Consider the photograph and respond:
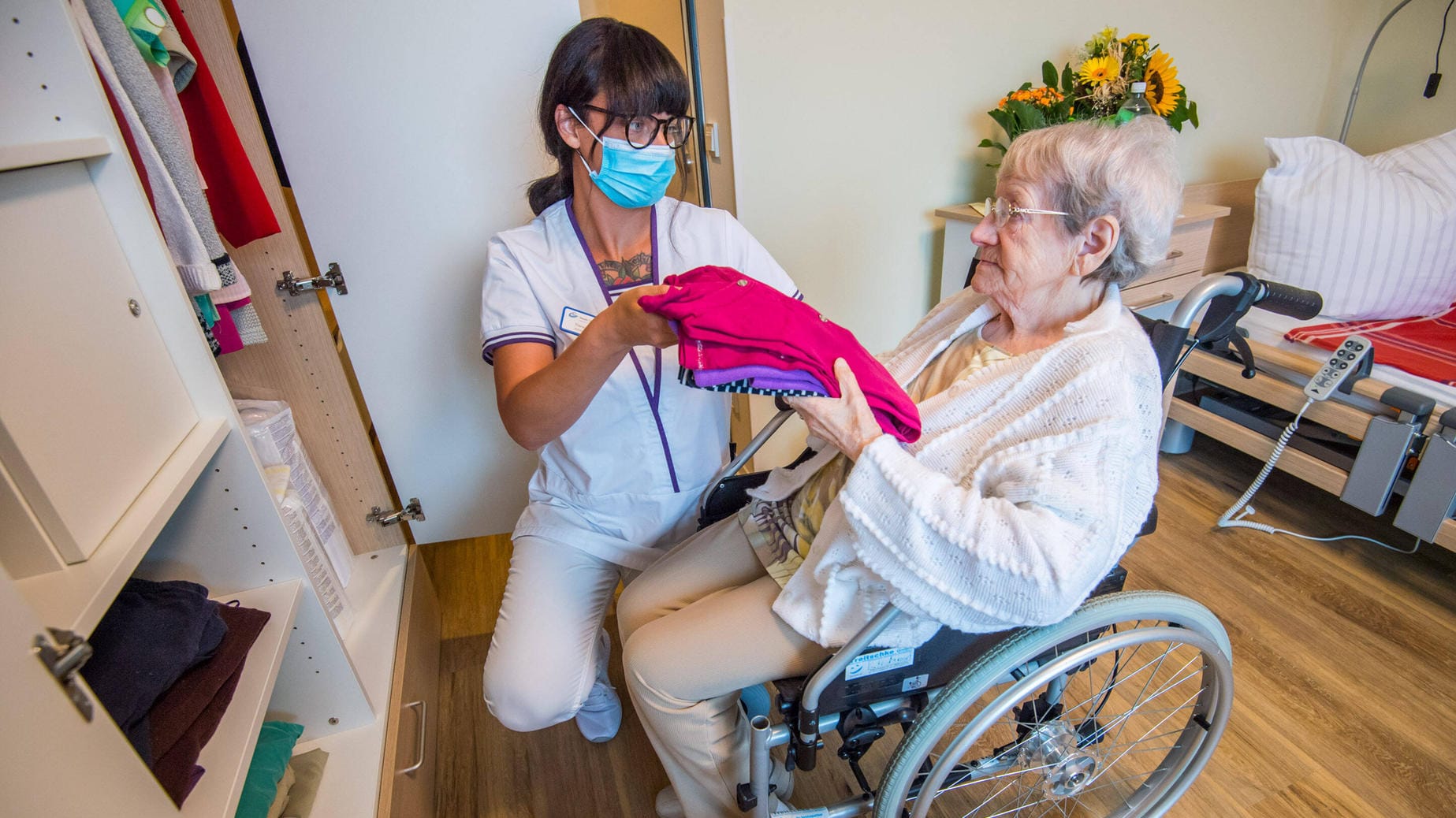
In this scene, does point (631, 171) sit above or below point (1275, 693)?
above

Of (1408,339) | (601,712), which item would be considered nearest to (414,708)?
(601,712)

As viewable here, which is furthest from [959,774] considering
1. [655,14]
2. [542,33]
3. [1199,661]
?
[655,14]

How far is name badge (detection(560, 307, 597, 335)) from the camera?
1.19m

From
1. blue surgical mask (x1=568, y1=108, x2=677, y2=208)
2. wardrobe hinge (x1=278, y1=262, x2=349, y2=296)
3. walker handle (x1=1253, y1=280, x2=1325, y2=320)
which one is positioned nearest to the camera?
walker handle (x1=1253, y1=280, x2=1325, y2=320)

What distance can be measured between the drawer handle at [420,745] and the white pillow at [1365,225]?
2618mm

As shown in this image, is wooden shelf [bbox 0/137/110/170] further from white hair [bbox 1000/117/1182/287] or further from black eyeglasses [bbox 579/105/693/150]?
white hair [bbox 1000/117/1182/287]

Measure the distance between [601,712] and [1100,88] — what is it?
2139 mm

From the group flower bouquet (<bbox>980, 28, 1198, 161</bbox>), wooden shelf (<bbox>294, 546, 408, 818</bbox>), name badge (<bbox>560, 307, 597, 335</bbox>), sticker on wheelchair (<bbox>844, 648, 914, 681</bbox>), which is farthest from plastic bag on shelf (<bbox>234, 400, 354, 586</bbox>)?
flower bouquet (<bbox>980, 28, 1198, 161</bbox>)

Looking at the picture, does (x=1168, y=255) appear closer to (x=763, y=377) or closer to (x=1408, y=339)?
(x=1408, y=339)

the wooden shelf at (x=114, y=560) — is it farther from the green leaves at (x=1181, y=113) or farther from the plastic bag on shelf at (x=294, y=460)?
the green leaves at (x=1181, y=113)

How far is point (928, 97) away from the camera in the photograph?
6.84 ft

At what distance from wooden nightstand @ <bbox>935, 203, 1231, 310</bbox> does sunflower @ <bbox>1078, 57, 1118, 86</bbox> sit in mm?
471

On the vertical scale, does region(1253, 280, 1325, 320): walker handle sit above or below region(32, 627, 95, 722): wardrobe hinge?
above

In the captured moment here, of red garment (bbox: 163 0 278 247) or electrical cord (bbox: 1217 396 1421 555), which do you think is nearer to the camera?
red garment (bbox: 163 0 278 247)
